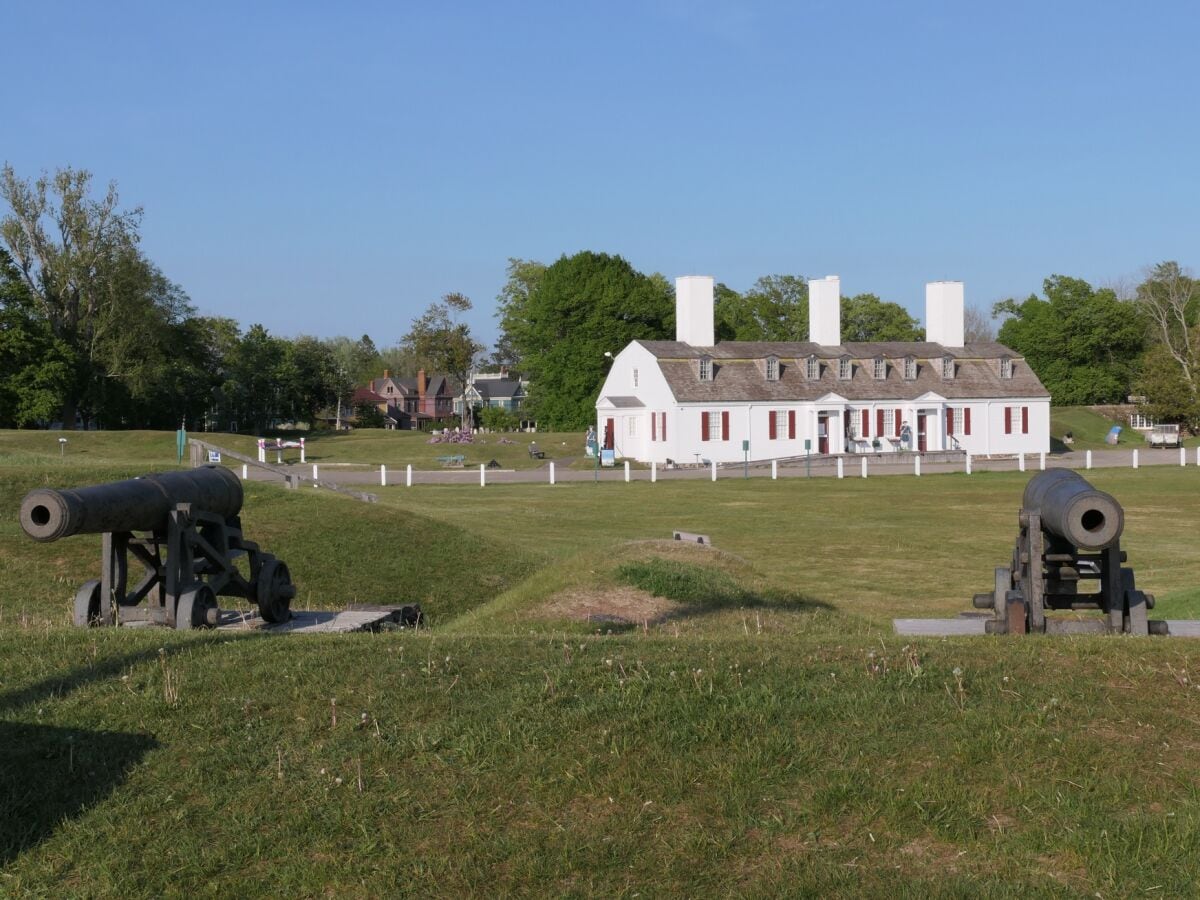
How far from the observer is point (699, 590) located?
17.6 metres

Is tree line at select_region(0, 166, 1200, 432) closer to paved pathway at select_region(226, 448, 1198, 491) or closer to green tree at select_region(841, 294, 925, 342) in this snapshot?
green tree at select_region(841, 294, 925, 342)

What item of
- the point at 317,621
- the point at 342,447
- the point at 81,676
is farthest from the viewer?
the point at 342,447

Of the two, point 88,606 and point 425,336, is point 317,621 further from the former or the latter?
point 425,336

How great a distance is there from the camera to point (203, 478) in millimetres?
13305

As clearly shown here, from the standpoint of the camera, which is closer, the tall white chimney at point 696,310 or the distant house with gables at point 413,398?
the tall white chimney at point 696,310

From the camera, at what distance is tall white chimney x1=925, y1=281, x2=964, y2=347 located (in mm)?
77688

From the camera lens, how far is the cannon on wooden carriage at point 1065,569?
10.6 meters

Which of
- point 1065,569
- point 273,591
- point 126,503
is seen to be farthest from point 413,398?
point 1065,569

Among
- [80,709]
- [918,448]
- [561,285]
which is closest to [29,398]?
[561,285]

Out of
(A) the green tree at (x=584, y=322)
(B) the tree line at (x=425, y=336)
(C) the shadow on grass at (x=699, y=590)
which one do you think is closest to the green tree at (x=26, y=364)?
(B) the tree line at (x=425, y=336)

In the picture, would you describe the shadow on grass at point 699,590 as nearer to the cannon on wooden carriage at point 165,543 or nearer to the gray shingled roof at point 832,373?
the cannon on wooden carriage at point 165,543

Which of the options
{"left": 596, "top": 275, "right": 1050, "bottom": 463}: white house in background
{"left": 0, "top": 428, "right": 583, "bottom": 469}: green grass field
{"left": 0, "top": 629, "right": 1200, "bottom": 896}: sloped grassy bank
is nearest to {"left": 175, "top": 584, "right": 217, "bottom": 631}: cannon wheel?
{"left": 0, "top": 629, "right": 1200, "bottom": 896}: sloped grassy bank

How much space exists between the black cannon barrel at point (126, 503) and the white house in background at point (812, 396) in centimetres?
5208

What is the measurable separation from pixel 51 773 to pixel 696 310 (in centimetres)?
6507
